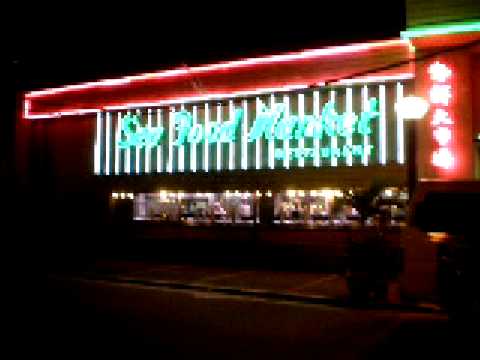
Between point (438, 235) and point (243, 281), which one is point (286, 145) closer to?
point (243, 281)

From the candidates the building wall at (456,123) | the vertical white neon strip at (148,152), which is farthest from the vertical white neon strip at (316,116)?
the vertical white neon strip at (148,152)

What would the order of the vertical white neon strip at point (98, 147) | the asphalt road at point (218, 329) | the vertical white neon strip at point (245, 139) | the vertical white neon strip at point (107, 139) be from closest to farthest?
the asphalt road at point (218, 329) → the vertical white neon strip at point (245, 139) → the vertical white neon strip at point (107, 139) → the vertical white neon strip at point (98, 147)

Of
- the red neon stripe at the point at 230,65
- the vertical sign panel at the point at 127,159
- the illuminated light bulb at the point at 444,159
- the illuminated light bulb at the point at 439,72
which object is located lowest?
the illuminated light bulb at the point at 444,159

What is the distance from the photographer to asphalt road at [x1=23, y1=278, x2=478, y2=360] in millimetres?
10461

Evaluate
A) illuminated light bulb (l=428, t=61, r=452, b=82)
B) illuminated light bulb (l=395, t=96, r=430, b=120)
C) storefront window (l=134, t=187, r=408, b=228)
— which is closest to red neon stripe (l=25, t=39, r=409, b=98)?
illuminated light bulb (l=428, t=61, r=452, b=82)

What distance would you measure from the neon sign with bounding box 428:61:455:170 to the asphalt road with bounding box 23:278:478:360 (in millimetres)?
5064

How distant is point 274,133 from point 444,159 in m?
6.19

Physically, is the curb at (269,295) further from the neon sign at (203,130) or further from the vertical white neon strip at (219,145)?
the neon sign at (203,130)

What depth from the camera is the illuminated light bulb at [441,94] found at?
18.8m

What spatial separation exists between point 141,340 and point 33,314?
3.38 m

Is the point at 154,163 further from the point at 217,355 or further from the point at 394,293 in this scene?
the point at 217,355

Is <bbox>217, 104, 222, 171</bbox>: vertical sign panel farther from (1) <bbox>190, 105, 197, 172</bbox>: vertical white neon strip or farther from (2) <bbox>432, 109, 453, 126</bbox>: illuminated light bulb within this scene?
(2) <bbox>432, 109, 453, 126</bbox>: illuminated light bulb

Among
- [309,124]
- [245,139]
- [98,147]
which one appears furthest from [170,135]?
[309,124]

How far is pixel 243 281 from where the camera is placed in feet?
67.9
